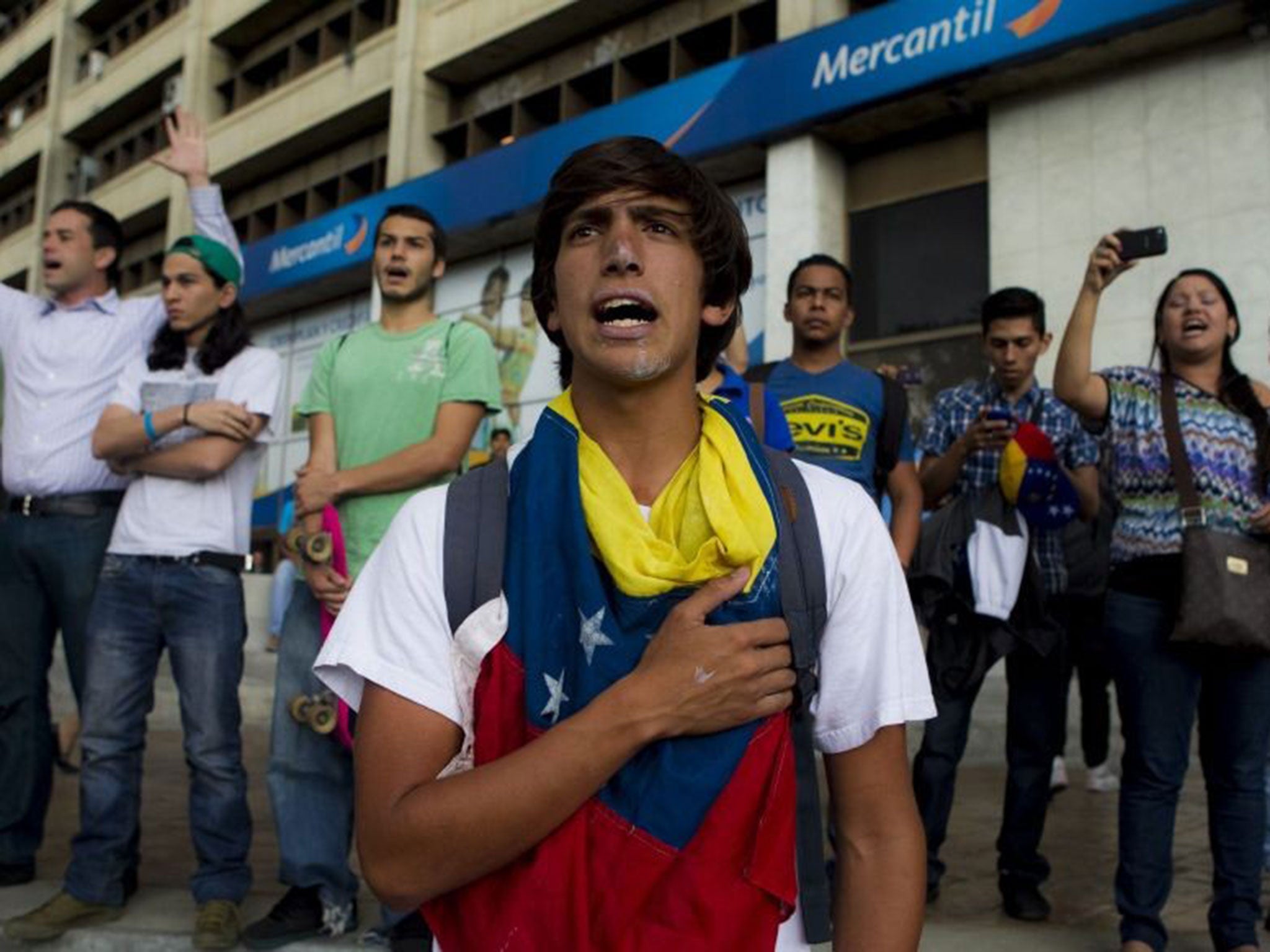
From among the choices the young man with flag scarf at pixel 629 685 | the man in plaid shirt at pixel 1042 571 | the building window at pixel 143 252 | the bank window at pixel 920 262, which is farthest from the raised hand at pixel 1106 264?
the building window at pixel 143 252

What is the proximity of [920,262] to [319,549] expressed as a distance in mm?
11329

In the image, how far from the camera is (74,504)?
13.6ft

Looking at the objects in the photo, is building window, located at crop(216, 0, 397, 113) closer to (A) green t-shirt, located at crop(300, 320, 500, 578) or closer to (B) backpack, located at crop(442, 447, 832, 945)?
(A) green t-shirt, located at crop(300, 320, 500, 578)

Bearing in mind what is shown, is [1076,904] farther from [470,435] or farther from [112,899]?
[112,899]

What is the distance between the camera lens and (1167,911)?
13.4ft

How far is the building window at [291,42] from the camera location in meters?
22.2

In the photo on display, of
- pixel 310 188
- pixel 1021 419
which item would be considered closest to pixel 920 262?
pixel 1021 419

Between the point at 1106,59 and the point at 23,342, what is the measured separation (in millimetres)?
10752

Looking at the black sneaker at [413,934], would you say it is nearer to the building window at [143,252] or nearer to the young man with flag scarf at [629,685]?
the young man with flag scarf at [629,685]

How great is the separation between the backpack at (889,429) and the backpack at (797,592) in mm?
2720

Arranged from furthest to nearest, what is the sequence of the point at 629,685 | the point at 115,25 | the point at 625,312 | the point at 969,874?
1. the point at 115,25
2. the point at 969,874
3. the point at 625,312
4. the point at 629,685

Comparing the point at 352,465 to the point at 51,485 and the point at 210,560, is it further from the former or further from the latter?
the point at 51,485

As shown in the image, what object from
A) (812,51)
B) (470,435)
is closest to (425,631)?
(470,435)

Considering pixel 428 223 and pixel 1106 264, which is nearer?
pixel 1106 264
